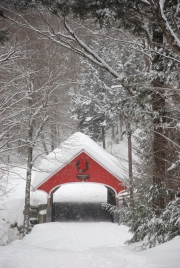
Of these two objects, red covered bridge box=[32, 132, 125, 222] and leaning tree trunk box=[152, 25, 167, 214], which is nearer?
leaning tree trunk box=[152, 25, 167, 214]

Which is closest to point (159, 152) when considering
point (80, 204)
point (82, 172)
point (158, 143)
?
point (158, 143)

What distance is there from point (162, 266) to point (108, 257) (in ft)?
4.40

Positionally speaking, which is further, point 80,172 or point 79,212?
point 79,212

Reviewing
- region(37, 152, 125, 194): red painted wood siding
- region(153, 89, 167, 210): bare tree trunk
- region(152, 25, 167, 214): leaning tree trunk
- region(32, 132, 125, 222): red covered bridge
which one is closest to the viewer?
region(152, 25, 167, 214): leaning tree trunk

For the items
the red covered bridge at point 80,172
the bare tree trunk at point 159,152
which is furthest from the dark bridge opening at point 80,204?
the bare tree trunk at point 159,152

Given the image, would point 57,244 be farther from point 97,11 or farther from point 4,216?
point 97,11

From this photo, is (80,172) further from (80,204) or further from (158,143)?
(158,143)

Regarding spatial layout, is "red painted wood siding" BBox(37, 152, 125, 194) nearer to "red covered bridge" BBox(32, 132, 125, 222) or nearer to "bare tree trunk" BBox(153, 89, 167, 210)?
"red covered bridge" BBox(32, 132, 125, 222)

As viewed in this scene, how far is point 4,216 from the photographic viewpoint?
18.0 meters

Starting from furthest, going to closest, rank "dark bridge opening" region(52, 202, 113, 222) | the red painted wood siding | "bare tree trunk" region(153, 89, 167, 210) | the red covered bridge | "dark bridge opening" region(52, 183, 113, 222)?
"dark bridge opening" region(52, 183, 113, 222)
"dark bridge opening" region(52, 202, 113, 222)
the red painted wood siding
the red covered bridge
"bare tree trunk" region(153, 89, 167, 210)

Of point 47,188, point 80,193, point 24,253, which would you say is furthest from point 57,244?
point 80,193

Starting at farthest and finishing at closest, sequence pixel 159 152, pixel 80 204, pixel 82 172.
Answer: pixel 80 204, pixel 82 172, pixel 159 152

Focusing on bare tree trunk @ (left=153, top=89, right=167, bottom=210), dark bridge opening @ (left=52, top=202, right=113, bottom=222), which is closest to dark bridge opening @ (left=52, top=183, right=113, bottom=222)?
dark bridge opening @ (left=52, top=202, right=113, bottom=222)

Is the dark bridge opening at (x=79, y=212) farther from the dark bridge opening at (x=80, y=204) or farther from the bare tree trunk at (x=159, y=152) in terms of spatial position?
the bare tree trunk at (x=159, y=152)
